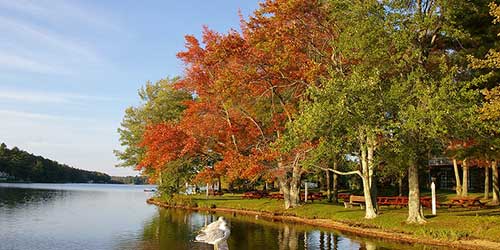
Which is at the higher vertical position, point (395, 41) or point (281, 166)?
point (395, 41)

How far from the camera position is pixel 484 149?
24141 mm

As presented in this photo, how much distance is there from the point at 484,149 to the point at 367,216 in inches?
283

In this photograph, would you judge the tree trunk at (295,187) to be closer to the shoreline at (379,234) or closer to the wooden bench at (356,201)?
the shoreline at (379,234)

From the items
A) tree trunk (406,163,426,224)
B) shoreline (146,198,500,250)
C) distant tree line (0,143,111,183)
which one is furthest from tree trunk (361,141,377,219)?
distant tree line (0,143,111,183)

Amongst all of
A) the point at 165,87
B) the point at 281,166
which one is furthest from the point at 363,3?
the point at 165,87

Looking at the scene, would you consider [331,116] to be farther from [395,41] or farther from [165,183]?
[165,183]

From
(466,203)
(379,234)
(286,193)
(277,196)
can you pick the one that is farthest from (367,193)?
(277,196)

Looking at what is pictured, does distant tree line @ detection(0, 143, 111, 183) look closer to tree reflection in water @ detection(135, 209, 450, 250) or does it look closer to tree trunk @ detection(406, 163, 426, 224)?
tree reflection in water @ detection(135, 209, 450, 250)

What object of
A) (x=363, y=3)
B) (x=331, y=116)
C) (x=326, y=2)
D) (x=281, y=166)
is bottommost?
(x=281, y=166)

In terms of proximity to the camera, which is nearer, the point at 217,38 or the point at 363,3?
the point at 363,3


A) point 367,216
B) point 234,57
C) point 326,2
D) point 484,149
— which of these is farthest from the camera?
point 234,57

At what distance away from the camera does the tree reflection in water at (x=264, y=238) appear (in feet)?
63.8

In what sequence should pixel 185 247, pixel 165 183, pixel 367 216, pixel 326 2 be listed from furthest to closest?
pixel 165 183
pixel 326 2
pixel 367 216
pixel 185 247

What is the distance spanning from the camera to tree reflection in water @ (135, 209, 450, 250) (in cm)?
1945
